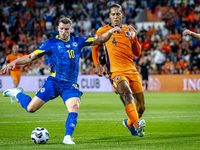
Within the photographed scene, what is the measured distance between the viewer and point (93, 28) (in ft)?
89.0

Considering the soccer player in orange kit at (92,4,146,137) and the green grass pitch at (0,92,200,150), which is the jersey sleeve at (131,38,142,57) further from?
the green grass pitch at (0,92,200,150)

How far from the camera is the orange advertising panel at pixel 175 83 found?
22.4 meters

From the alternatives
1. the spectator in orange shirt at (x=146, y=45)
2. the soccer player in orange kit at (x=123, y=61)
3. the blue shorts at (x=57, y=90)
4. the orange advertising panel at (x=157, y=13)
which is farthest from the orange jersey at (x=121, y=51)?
the orange advertising panel at (x=157, y=13)

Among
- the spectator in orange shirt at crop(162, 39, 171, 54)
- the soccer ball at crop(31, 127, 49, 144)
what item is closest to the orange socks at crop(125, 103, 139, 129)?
the soccer ball at crop(31, 127, 49, 144)

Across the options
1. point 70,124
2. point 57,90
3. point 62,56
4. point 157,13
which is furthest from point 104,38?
point 157,13

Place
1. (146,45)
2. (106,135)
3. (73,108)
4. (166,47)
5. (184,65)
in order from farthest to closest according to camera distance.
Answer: (146,45) < (166,47) < (184,65) < (106,135) < (73,108)

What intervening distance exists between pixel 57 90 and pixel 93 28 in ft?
69.9

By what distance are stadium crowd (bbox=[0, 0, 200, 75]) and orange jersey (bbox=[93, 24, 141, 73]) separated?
50.8ft

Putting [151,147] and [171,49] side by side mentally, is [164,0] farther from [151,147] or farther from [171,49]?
[151,147]

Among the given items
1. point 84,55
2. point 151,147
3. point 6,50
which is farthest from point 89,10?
point 151,147

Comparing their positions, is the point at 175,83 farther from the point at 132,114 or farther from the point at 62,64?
the point at 62,64

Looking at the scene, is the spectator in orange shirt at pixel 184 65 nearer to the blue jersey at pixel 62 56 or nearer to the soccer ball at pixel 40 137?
the blue jersey at pixel 62 56

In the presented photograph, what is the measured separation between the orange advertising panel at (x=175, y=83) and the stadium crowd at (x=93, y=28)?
705 mm

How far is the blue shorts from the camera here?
610cm
